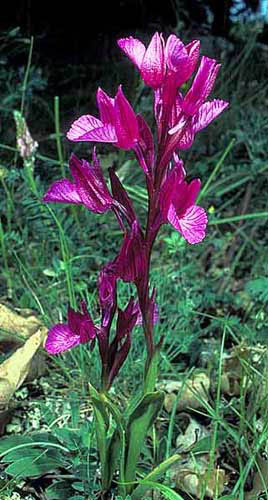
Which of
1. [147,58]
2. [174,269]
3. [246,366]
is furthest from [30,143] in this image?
[147,58]

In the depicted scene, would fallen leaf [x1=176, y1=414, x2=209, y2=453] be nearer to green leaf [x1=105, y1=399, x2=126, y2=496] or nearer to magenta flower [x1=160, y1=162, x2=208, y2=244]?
green leaf [x1=105, y1=399, x2=126, y2=496]

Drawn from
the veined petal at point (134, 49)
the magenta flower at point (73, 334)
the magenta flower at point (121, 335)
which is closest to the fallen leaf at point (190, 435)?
the magenta flower at point (121, 335)

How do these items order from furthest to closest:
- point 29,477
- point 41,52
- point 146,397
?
point 41,52
point 29,477
point 146,397

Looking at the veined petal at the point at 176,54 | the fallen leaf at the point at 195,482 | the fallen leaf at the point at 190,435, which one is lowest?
the fallen leaf at the point at 195,482

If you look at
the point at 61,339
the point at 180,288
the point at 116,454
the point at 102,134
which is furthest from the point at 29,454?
the point at 180,288

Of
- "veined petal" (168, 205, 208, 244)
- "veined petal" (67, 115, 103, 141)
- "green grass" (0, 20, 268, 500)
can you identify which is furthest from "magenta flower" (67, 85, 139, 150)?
"green grass" (0, 20, 268, 500)

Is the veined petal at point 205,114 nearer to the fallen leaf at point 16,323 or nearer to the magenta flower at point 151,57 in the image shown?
the magenta flower at point 151,57

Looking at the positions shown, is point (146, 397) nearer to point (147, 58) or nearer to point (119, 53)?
point (147, 58)
